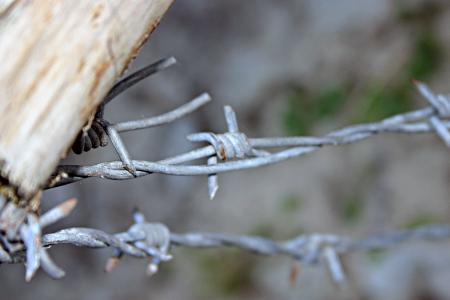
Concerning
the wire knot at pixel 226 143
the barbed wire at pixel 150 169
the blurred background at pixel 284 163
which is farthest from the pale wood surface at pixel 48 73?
the blurred background at pixel 284 163

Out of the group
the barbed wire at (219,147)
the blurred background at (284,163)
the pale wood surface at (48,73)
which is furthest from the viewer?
the blurred background at (284,163)

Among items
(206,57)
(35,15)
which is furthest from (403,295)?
(35,15)

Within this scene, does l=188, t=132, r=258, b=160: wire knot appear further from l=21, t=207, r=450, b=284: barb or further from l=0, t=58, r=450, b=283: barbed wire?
l=21, t=207, r=450, b=284: barb

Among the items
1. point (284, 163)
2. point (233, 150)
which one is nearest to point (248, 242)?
point (233, 150)

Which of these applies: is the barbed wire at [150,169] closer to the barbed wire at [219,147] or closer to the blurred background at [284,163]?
the barbed wire at [219,147]

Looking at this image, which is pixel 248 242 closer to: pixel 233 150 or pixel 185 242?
pixel 185 242

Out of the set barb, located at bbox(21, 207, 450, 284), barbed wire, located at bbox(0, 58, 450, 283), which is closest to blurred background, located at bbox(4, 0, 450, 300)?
barb, located at bbox(21, 207, 450, 284)

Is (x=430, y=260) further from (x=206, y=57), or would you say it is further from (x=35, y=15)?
(x=35, y=15)
